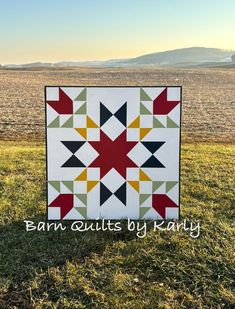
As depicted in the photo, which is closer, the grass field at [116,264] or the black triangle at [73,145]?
the grass field at [116,264]

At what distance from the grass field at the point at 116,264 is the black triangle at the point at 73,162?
26.4 inches

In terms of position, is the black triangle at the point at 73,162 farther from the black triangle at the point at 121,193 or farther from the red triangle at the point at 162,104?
the red triangle at the point at 162,104

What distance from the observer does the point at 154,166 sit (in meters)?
4.49

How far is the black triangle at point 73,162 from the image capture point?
4449mm

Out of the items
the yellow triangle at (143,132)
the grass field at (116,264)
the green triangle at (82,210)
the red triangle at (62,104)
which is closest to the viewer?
the grass field at (116,264)

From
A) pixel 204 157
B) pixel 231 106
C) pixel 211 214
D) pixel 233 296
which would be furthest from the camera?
pixel 231 106

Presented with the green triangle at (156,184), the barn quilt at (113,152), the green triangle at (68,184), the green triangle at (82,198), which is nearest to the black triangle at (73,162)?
the barn quilt at (113,152)

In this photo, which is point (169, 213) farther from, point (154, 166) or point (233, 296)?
point (233, 296)

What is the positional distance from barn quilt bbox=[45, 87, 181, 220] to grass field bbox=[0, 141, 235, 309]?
0.32 metres

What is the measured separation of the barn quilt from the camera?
14.3 ft

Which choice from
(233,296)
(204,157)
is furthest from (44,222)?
(204,157)

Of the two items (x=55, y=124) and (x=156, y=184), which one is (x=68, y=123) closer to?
(x=55, y=124)

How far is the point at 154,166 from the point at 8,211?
1.75 meters

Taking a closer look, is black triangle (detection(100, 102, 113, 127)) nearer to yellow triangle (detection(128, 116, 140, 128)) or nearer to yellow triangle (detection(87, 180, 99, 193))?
yellow triangle (detection(128, 116, 140, 128))
